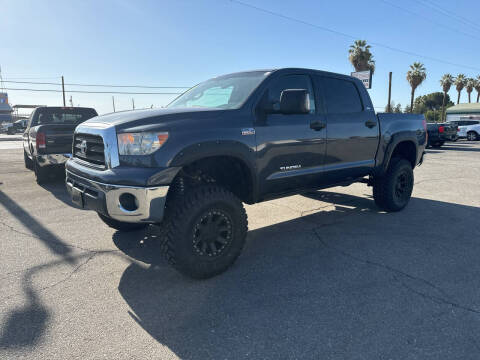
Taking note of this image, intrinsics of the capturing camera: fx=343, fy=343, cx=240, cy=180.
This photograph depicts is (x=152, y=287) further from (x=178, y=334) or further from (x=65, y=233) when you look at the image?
(x=65, y=233)

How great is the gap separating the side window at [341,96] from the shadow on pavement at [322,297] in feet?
5.39

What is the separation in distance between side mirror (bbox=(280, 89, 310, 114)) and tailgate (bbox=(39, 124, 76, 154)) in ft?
17.9

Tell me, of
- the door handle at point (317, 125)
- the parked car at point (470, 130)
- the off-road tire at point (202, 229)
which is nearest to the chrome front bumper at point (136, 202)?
the off-road tire at point (202, 229)

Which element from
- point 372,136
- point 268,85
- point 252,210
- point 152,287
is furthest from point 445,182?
point 152,287

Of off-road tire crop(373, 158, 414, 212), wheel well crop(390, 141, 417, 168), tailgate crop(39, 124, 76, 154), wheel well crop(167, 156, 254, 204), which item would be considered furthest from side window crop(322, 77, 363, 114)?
tailgate crop(39, 124, 76, 154)

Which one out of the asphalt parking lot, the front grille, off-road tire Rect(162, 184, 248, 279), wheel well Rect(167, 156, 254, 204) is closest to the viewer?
the asphalt parking lot

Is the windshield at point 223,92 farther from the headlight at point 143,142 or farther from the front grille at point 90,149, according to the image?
the front grille at point 90,149

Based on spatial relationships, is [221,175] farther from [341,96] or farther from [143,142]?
[341,96]

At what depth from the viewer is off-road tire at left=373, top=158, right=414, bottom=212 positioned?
5.33 meters

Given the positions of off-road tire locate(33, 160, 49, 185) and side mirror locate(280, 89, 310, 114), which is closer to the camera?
side mirror locate(280, 89, 310, 114)

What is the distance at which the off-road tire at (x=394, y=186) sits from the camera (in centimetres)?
533

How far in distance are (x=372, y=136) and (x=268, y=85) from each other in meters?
2.04

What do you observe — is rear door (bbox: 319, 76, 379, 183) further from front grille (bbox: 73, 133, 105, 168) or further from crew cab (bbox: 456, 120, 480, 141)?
crew cab (bbox: 456, 120, 480, 141)

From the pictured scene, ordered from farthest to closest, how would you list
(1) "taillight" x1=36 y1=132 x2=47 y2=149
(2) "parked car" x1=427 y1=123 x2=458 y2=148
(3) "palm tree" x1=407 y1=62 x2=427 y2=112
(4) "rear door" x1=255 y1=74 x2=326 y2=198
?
(3) "palm tree" x1=407 y1=62 x2=427 y2=112 → (2) "parked car" x1=427 y1=123 x2=458 y2=148 → (1) "taillight" x1=36 y1=132 x2=47 y2=149 → (4) "rear door" x1=255 y1=74 x2=326 y2=198
